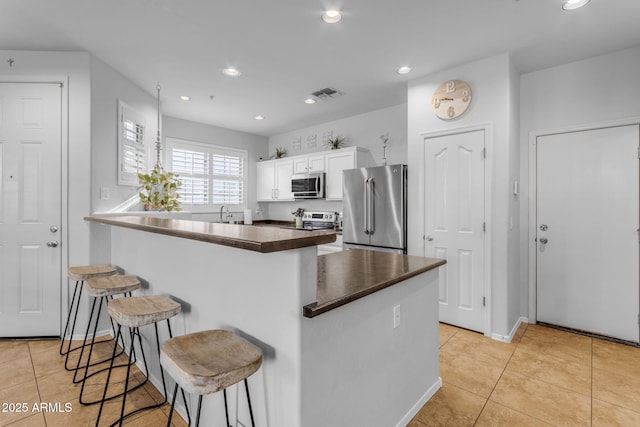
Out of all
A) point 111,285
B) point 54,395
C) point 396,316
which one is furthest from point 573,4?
point 54,395

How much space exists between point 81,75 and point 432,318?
3.69 m

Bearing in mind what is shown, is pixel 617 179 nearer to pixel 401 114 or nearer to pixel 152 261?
pixel 401 114

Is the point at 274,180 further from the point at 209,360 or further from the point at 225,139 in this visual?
the point at 209,360

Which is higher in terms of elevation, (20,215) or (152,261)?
(20,215)

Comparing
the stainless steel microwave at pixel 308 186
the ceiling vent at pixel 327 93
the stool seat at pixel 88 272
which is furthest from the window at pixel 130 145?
the stainless steel microwave at pixel 308 186

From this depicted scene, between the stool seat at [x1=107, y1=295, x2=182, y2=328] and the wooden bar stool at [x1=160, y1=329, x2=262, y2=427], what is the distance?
39 cm

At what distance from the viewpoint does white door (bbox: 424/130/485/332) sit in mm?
3086

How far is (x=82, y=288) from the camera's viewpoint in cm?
288

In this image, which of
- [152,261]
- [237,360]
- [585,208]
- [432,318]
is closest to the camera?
[237,360]

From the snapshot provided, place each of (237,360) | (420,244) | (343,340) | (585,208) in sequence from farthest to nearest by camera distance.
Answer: (420,244) < (585,208) < (343,340) < (237,360)

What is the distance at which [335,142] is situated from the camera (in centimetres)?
499

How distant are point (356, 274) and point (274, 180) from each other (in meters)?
4.35

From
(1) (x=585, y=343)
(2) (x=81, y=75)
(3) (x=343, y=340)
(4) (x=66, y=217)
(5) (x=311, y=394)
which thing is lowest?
(1) (x=585, y=343)

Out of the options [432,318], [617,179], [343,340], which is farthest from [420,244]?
[343,340]
